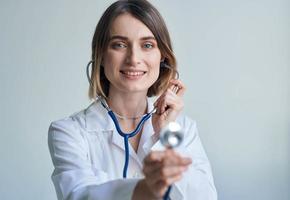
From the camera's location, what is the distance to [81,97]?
1872mm

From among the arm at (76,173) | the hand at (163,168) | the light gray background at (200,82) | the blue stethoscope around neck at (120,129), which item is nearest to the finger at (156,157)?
the hand at (163,168)

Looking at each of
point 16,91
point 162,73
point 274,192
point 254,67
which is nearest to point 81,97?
point 16,91

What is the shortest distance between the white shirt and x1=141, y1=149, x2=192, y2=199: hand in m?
0.28

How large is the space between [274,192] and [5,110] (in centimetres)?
113

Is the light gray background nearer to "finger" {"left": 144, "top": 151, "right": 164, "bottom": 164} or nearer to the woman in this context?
the woman

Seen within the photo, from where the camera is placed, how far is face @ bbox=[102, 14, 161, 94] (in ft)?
3.78

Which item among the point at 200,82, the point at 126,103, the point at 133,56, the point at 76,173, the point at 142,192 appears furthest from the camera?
the point at 200,82

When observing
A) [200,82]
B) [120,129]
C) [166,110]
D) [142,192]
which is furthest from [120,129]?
[200,82]

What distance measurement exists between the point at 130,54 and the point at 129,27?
0.07 metres

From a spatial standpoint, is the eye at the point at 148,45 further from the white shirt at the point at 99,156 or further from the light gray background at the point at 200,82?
the light gray background at the point at 200,82

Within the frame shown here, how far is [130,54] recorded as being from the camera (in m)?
1.16

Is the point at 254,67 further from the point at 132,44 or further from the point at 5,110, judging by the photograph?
the point at 5,110

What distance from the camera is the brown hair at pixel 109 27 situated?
118cm

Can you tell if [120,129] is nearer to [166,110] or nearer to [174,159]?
[166,110]
